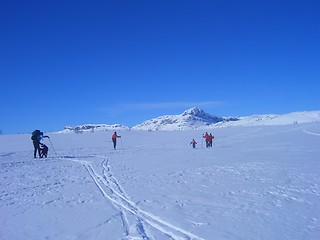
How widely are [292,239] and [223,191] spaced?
3714mm

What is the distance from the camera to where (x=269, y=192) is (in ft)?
28.7

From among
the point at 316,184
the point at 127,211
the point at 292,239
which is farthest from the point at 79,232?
the point at 316,184

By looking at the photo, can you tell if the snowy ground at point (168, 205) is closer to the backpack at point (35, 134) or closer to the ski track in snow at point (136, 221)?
the ski track in snow at point (136, 221)

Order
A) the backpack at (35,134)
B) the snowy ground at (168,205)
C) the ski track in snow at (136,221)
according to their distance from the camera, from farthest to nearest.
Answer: the backpack at (35,134) < the snowy ground at (168,205) < the ski track in snow at (136,221)

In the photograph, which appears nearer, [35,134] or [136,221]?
[136,221]

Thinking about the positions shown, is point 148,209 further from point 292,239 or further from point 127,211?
point 292,239

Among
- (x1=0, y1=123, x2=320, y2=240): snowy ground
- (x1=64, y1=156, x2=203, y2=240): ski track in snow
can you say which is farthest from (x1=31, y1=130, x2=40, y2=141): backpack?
(x1=64, y1=156, x2=203, y2=240): ski track in snow

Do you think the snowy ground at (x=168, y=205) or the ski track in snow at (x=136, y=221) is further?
the snowy ground at (x=168, y=205)

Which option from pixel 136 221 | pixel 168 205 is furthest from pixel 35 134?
pixel 136 221

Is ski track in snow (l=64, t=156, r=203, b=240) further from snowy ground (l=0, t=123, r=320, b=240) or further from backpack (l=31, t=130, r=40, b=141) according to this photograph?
backpack (l=31, t=130, r=40, b=141)

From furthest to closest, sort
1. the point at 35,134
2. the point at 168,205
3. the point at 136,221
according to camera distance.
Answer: the point at 35,134, the point at 168,205, the point at 136,221

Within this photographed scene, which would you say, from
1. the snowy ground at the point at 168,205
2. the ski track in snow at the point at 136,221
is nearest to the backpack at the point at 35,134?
the snowy ground at the point at 168,205

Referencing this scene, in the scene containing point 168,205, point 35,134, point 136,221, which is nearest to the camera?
point 136,221

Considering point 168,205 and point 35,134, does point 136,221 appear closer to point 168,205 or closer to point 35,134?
point 168,205
